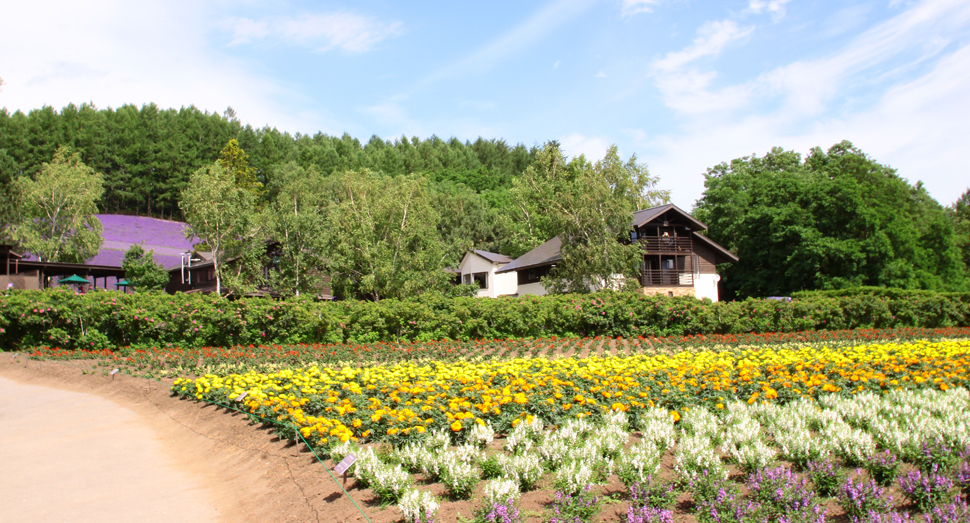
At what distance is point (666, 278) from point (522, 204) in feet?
57.1

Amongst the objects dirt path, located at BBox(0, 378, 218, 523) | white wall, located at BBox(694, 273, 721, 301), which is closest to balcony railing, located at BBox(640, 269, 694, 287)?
white wall, located at BBox(694, 273, 721, 301)

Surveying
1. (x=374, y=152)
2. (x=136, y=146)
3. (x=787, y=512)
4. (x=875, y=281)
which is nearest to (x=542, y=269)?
(x=875, y=281)

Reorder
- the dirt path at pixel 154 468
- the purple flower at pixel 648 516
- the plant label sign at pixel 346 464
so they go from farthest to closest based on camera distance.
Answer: the dirt path at pixel 154 468
the plant label sign at pixel 346 464
the purple flower at pixel 648 516

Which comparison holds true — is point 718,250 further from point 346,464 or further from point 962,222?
point 962,222

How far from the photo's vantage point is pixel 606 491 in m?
4.69

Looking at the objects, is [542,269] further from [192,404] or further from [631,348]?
[192,404]

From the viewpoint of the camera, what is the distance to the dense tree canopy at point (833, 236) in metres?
39.8

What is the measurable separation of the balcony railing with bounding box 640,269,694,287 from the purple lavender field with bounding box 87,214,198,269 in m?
49.8

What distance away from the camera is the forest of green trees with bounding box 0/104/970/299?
3706 cm

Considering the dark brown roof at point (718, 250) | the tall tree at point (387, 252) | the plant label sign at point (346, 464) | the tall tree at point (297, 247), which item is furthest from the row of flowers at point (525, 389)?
the tall tree at point (297, 247)

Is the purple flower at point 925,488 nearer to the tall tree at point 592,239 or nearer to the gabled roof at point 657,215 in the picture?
the tall tree at point 592,239

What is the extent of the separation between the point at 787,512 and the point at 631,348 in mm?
11496

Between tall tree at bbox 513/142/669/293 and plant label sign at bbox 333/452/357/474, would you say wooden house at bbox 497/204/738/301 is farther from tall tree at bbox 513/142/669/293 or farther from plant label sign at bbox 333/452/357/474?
plant label sign at bbox 333/452/357/474

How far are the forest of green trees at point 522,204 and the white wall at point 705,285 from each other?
5690mm
